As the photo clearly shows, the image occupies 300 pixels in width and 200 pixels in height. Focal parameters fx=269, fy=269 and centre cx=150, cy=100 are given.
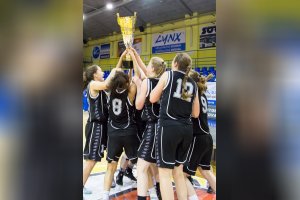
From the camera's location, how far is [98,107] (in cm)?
283

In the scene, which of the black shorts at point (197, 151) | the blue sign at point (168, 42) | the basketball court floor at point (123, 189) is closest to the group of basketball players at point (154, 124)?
the black shorts at point (197, 151)

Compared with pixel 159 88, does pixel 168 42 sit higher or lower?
higher

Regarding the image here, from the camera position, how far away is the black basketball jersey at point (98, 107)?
2.83m

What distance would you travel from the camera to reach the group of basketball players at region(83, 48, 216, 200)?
86.9 inches

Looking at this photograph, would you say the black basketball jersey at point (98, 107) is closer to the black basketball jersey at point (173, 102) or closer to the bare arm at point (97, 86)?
the bare arm at point (97, 86)

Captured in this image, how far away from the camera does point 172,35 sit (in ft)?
38.1

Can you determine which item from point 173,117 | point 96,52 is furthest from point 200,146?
point 96,52

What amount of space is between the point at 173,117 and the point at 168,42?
10.1 m

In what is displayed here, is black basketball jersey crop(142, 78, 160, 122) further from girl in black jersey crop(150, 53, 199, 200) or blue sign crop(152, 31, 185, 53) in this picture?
blue sign crop(152, 31, 185, 53)

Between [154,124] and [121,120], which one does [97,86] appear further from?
[154,124]
